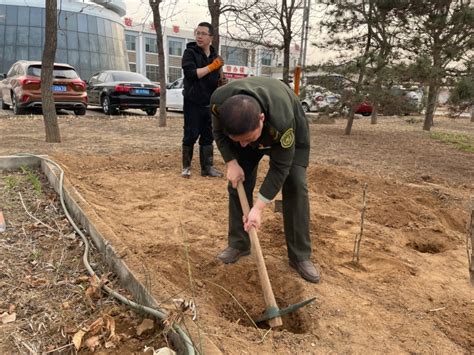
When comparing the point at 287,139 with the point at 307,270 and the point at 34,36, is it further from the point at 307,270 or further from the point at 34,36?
the point at 34,36

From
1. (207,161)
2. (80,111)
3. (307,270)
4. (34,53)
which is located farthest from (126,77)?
(34,53)

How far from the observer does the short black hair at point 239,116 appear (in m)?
2.16

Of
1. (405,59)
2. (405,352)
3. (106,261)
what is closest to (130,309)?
(106,261)

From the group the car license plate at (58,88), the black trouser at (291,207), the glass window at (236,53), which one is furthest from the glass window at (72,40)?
the black trouser at (291,207)

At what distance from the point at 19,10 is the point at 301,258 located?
3192 centimetres

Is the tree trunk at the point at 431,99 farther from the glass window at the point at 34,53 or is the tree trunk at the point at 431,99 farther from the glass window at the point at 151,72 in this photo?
A: the glass window at the point at 151,72

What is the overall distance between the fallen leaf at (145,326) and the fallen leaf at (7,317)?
691 millimetres

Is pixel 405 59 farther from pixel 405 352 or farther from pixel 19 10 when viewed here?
pixel 19 10

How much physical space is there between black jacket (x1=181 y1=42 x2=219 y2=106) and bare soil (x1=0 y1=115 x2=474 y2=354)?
0.99 m

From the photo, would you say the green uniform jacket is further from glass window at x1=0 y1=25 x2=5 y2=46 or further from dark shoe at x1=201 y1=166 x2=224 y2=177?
glass window at x1=0 y1=25 x2=5 y2=46

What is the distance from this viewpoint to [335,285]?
299 cm

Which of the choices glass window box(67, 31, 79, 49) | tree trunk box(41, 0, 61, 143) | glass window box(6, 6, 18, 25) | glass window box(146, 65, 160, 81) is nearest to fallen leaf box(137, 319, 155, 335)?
tree trunk box(41, 0, 61, 143)

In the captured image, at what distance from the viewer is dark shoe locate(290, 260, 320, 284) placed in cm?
300

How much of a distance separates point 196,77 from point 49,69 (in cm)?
317
